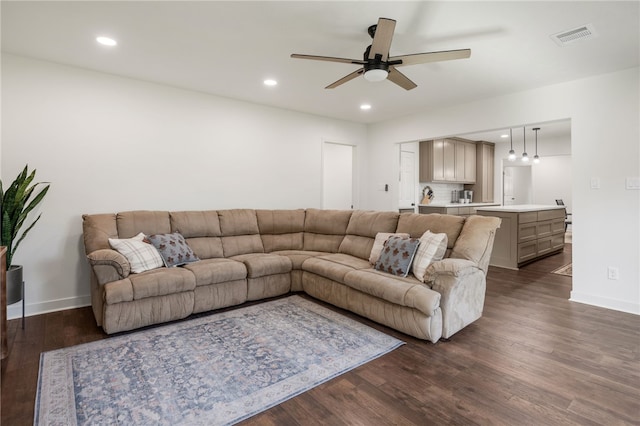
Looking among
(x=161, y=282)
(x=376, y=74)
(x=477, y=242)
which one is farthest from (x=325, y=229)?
(x=376, y=74)

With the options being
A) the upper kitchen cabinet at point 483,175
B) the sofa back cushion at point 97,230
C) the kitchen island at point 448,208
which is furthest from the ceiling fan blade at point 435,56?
the upper kitchen cabinet at point 483,175

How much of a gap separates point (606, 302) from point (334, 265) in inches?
115

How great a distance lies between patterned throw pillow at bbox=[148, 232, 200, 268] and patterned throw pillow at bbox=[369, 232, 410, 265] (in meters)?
1.91

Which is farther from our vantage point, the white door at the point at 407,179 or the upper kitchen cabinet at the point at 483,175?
the upper kitchen cabinet at the point at 483,175

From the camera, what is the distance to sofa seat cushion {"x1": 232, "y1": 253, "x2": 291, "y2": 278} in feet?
11.7

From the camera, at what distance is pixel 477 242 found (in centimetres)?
296

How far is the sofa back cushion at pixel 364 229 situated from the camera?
149 inches

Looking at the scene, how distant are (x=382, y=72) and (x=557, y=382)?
245 cm

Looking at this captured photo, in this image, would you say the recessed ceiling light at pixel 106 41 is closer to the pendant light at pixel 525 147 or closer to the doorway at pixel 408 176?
the doorway at pixel 408 176

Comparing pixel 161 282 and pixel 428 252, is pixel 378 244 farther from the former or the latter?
pixel 161 282

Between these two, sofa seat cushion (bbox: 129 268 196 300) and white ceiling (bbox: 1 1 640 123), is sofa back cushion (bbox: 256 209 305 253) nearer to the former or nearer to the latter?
sofa seat cushion (bbox: 129 268 196 300)

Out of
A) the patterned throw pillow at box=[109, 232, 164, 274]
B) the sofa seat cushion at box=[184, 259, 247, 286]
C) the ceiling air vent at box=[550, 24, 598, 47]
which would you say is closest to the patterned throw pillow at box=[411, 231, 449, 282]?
the sofa seat cushion at box=[184, 259, 247, 286]

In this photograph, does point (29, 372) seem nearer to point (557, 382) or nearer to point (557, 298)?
point (557, 382)

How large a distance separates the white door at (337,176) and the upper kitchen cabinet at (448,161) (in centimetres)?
164
